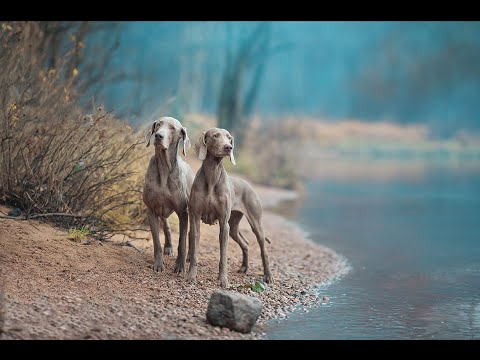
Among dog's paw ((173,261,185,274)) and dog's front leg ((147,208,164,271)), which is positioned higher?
dog's front leg ((147,208,164,271))

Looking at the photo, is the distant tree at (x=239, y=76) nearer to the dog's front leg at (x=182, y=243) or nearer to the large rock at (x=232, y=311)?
the dog's front leg at (x=182, y=243)

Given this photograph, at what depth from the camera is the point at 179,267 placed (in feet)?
21.4

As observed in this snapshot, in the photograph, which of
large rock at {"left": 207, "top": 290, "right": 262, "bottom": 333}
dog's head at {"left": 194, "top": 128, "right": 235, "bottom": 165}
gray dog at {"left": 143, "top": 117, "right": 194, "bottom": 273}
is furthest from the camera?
gray dog at {"left": 143, "top": 117, "right": 194, "bottom": 273}

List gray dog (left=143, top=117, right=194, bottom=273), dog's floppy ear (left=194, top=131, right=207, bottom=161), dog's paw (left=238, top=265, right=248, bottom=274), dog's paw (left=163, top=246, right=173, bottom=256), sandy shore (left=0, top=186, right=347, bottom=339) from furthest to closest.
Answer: dog's paw (left=163, top=246, right=173, bottom=256)
dog's paw (left=238, top=265, right=248, bottom=274)
gray dog (left=143, top=117, right=194, bottom=273)
dog's floppy ear (left=194, top=131, right=207, bottom=161)
sandy shore (left=0, top=186, right=347, bottom=339)

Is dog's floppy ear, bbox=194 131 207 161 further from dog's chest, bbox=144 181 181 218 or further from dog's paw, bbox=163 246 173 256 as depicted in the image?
dog's paw, bbox=163 246 173 256

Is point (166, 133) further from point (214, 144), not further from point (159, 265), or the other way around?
point (159, 265)

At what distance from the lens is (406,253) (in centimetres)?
956

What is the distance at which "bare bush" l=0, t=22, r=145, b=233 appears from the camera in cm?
695

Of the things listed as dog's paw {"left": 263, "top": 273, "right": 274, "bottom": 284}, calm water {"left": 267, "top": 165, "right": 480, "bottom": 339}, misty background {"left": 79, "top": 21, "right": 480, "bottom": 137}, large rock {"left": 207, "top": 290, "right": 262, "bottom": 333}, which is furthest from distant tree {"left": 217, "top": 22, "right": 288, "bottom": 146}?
large rock {"left": 207, "top": 290, "right": 262, "bottom": 333}

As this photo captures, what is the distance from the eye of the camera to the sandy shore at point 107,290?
5.06 metres

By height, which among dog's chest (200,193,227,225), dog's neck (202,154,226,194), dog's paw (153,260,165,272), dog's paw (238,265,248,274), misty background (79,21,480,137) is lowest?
dog's paw (153,260,165,272)

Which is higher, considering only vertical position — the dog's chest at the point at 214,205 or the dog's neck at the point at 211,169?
the dog's neck at the point at 211,169

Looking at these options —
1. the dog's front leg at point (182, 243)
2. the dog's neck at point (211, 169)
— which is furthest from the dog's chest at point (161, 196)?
the dog's neck at point (211, 169)

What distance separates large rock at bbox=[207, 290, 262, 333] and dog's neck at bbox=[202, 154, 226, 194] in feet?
4.00
